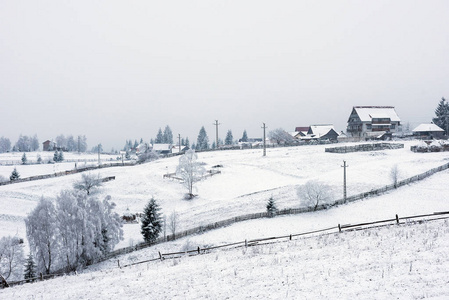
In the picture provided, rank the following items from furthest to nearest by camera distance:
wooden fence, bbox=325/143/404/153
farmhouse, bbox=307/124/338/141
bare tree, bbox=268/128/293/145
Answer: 1. bare tree, bbox=268/128/293/145
2. farmhouse, bbox=307/124/338/141
3. wooden fence, bbox=325/143/404/153

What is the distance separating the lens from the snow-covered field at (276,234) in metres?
10.8

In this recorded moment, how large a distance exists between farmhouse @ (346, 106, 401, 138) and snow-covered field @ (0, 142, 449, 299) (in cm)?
2794

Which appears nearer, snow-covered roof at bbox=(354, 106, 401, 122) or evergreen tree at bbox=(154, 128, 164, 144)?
snow-covered roof at bbox=(354, 106, 401, 122)

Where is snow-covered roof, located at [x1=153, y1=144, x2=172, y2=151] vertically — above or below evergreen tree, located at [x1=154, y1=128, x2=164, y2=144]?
below

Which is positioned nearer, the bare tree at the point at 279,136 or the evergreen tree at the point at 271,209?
the evergreen tree at the point at 271,209

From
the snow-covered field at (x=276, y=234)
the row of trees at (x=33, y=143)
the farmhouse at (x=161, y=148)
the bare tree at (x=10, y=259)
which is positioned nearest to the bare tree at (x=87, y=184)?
the snow-covered field at (x=276, y=234)

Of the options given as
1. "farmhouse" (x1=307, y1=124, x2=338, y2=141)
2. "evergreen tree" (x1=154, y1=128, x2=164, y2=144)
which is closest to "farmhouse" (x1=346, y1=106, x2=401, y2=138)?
"farmhouse" (x1=307, y1=124, x2=338, y2=141)

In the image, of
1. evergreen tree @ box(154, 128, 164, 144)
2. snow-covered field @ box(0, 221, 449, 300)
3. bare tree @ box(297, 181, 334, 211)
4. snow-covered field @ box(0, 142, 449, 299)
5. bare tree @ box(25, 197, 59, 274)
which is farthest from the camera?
evergreen tree @ box(154, 128, 164, 144)

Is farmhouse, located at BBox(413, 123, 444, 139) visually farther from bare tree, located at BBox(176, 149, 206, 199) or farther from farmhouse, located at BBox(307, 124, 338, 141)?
bare tree, located at BBox(176, 149, 206, 199)

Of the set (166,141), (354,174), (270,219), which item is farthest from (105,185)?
(166,141)

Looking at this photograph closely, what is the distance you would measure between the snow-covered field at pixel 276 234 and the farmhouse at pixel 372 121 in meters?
27.9

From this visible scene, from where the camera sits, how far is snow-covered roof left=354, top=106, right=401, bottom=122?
88.3 m

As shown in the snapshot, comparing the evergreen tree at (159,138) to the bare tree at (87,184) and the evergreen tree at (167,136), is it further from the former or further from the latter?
the bare tree at (87,184)

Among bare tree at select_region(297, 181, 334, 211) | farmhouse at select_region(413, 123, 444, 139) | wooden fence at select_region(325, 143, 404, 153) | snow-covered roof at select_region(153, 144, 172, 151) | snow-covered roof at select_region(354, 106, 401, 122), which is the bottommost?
bare tree at select_region(297, 181, 334, 211)
